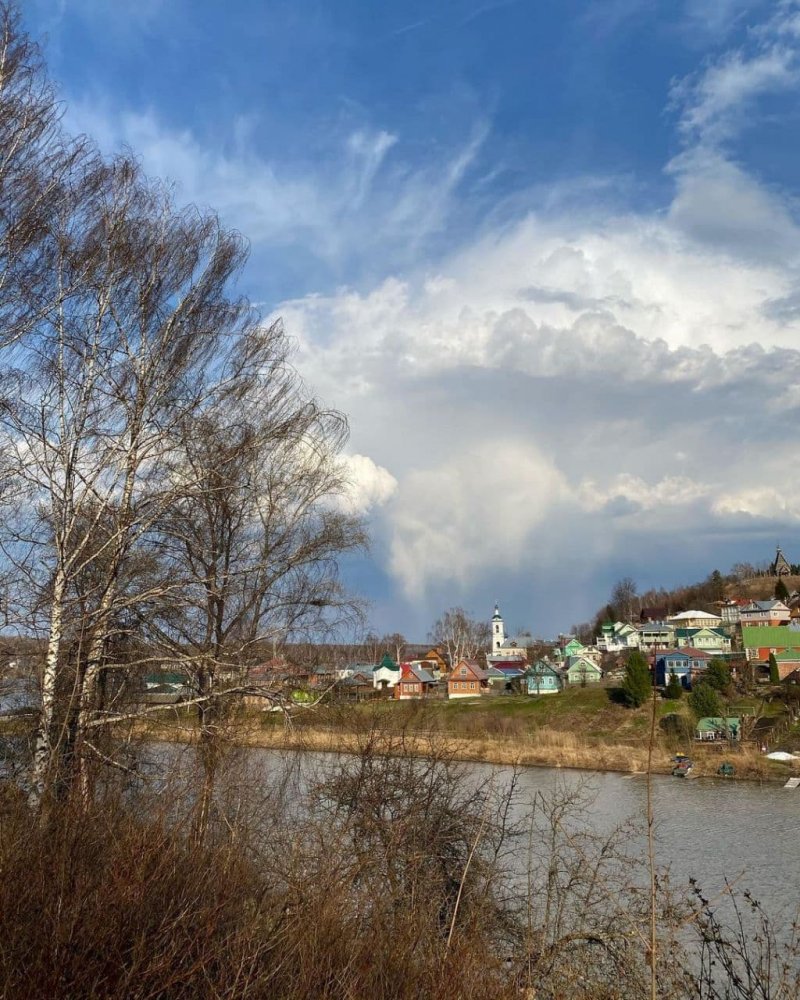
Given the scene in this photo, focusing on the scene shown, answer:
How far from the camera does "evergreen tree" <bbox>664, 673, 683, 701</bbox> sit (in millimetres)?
49250

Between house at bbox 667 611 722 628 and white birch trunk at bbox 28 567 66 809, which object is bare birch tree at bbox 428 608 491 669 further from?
white birch trunk at bbox 28 567 66 809

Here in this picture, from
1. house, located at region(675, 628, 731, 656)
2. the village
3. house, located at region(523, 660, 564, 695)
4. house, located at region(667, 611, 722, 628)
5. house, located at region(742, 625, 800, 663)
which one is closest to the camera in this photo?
the village

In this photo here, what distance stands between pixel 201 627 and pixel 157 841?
6.47 meters

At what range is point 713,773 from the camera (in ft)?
108

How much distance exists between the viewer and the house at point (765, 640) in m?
63.2

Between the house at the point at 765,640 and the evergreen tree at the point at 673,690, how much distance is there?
1374cm

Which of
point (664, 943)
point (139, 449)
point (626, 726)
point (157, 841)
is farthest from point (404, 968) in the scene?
point (626, 726)

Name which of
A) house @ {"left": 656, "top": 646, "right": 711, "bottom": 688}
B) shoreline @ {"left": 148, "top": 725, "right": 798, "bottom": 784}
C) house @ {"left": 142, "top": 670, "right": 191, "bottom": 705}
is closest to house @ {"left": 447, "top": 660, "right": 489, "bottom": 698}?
house @ {"left": 656, "top": 646, "right": 711, "bottom": 688}

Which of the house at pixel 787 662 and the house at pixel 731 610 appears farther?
the house at pixel 731 610

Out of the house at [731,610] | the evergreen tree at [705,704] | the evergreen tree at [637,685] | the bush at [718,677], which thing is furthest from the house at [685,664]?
the house at [731,610]

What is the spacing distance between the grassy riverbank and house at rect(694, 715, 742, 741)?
156cm

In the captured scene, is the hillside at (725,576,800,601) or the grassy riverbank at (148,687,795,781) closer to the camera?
the grassy riverbank at (148,687,795,781)

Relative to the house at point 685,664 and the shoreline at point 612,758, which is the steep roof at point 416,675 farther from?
the shoreline at point 612,758

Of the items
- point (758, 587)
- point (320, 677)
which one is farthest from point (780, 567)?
point (320, 677)
